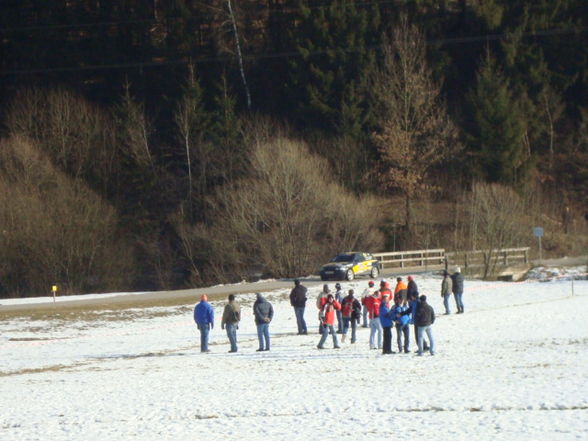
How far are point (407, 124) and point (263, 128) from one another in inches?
436

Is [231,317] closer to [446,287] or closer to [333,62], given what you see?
[446,287]

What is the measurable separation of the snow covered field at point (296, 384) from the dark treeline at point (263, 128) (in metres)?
24.8

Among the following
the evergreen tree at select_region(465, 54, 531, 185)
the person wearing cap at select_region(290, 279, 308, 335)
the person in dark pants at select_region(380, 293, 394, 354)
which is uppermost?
the evergreen tree at select_region(465, 54, 531, 185)

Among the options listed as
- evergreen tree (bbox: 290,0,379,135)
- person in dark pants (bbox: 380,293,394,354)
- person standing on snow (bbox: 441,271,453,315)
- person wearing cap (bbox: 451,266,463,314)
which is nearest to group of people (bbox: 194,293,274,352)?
person in dark pants (bbox: 380,293,394,354)

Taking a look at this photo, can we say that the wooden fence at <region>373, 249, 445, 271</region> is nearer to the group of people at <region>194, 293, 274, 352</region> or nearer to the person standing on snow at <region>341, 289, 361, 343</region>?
the person standing on snow at <region>341, 289, 361, 343</region>

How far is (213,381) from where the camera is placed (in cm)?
2538

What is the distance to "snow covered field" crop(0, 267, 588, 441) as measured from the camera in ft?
60.5

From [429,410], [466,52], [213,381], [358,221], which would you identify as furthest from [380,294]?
[466,52]

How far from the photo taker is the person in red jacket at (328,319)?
30750mm

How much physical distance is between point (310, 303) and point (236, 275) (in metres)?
20.1

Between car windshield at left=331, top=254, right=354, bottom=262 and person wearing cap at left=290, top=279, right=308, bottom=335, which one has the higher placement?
car windshield at left=331, top=254, right=354, bottom=262

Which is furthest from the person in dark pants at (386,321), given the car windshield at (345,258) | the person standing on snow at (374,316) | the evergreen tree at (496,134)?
the evergreen tree at (496,134)

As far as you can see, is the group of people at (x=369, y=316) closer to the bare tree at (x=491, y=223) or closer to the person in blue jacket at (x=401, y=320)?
the person in blue jacket at (x=401, y=320)

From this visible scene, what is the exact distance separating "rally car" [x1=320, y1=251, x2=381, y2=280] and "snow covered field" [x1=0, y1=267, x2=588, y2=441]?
13536 millimetres
